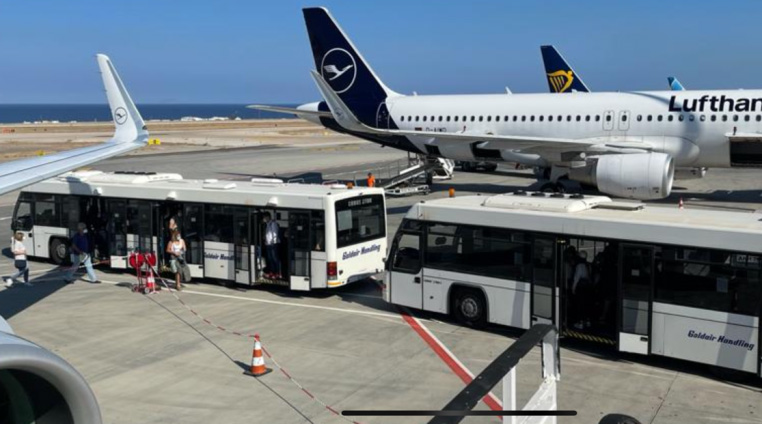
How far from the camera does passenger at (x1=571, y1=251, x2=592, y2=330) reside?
497 inches

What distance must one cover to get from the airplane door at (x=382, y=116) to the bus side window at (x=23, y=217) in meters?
19.2

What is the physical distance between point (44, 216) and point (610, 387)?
1640 cm

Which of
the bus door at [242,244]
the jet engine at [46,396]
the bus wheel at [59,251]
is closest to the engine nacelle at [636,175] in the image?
the bus door at [242,244]

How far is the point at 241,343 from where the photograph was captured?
44.0 feet

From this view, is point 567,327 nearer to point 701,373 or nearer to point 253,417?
point 701,373

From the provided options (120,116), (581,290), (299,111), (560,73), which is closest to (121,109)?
(120,116)

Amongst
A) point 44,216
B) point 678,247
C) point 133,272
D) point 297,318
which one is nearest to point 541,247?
point 678,247

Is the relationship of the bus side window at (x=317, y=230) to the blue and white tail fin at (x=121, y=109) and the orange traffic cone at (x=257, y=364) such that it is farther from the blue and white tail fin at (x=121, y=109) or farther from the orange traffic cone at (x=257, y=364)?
the blue and white tail fin at (x=121, y=109)

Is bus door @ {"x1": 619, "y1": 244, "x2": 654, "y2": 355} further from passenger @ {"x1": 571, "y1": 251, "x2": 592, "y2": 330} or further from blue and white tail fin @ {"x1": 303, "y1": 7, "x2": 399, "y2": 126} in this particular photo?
blue and white tail fin @ {"x1": 303, "y1": 7, "x2": 399, "y2": 126}

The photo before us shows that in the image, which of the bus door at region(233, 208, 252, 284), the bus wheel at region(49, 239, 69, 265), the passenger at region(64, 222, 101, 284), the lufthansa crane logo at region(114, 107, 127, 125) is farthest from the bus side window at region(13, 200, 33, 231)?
the bus door at region(233, 208, 252, 284)

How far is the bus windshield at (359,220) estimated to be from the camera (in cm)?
1675

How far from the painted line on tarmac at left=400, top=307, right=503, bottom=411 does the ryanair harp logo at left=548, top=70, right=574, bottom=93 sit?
137ft

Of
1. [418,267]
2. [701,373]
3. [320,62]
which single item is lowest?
[701,373]

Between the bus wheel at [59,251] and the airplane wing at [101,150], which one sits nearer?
the airplane wing at [101,150]
